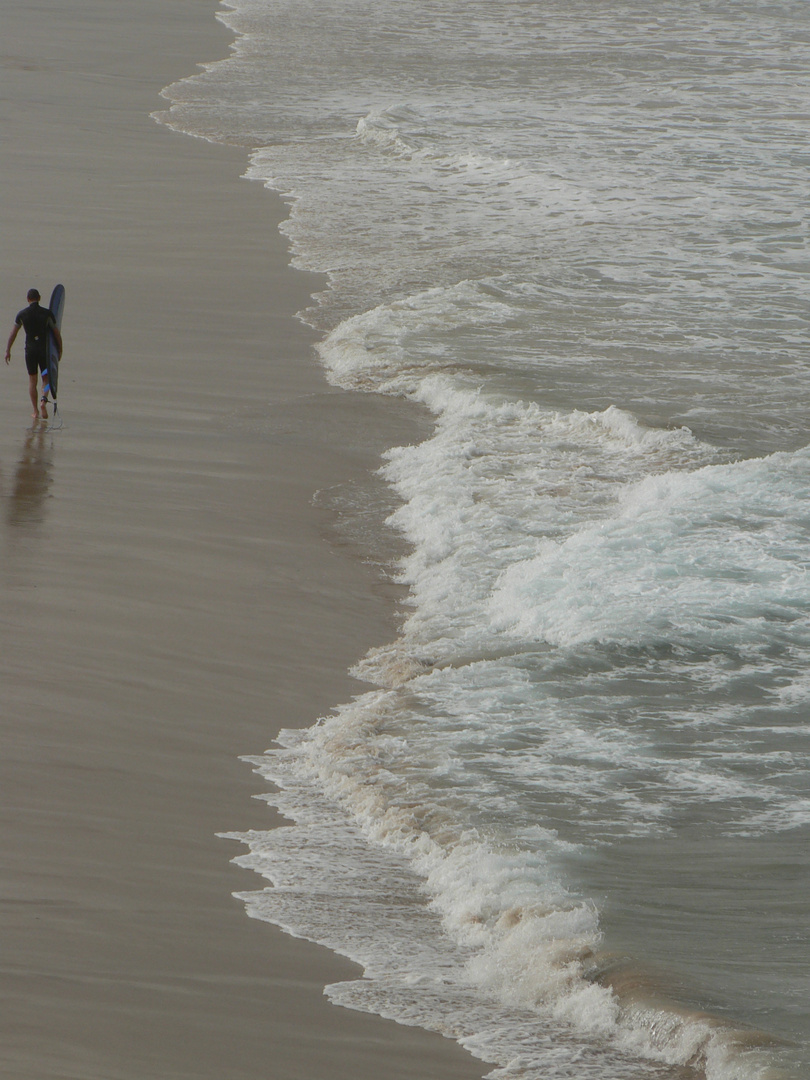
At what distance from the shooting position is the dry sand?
17.5 ft

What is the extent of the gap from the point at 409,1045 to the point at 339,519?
19.5 feet

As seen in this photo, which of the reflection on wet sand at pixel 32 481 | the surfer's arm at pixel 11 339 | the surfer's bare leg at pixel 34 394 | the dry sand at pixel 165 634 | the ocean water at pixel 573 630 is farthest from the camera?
the surfer's arm at pixel 11 339

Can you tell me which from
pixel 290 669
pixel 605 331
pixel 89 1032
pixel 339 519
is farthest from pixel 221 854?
pixel 605 331

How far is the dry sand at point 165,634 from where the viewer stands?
17.5ft

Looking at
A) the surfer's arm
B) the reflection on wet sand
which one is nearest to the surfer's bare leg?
the reflection on wet sand

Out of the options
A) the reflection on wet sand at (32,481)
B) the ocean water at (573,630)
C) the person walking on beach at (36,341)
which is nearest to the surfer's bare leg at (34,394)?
the person walking on beach at (36,341)

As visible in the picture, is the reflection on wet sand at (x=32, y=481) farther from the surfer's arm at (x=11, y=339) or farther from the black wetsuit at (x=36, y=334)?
the surfer's arm at (x=11, y=339)

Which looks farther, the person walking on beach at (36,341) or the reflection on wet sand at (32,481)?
the person walking on beach at (36,341)

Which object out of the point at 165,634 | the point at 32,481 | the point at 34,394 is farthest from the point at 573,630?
the point at 34,394

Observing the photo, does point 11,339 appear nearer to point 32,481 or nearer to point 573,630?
point 32,481

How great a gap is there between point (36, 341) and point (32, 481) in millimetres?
1801

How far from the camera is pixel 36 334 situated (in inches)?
481

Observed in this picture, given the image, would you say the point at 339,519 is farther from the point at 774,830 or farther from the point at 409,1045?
the point at 409,1045

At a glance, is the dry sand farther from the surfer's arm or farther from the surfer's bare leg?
the surfer's arm
